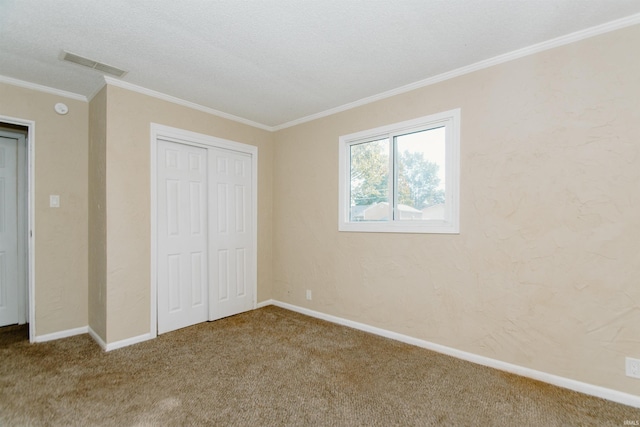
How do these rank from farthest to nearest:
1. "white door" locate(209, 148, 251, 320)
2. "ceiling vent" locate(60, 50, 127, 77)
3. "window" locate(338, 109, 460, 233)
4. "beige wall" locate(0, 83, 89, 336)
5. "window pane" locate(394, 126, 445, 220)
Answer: "white door" locate(209, 148, 251, 320), "beige wall" locate(0, 83, 89, 336), "window pane" locate(394, 126, 445, 220), "window" locate(338, 109, 460, 233), "ceiling vent" locate(60, 50, 127, 77)

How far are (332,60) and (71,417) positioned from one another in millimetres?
3058

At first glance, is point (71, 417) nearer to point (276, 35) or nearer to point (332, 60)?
point (276, 35)

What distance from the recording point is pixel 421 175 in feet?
9.77

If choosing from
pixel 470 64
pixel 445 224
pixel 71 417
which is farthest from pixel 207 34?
pixel 71 417

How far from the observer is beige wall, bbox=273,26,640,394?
201cm

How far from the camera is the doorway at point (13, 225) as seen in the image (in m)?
3.39

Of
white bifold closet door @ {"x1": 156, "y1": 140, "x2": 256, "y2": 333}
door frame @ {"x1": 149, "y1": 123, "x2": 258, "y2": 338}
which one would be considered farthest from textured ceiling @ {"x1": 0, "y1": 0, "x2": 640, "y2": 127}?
white bifold closet door @ {"x1": 156, "y1": 140, "x2": 256, "y2": 333}

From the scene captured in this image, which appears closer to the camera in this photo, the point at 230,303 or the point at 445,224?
the point at 445,224

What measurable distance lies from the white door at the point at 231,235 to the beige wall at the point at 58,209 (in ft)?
4.32

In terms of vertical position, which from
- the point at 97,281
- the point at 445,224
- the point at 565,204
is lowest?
the point at 97,281

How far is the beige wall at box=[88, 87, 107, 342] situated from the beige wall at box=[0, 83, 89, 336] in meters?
0.11

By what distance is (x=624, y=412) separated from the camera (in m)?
1.89

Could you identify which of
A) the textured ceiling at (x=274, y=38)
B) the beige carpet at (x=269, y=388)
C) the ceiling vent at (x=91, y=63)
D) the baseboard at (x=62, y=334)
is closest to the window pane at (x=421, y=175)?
the textured ceiling at (x=274, y=38)

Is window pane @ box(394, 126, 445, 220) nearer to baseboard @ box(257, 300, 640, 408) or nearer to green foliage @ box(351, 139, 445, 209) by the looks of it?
green foliage @ box(351, 139, 445, 209)
